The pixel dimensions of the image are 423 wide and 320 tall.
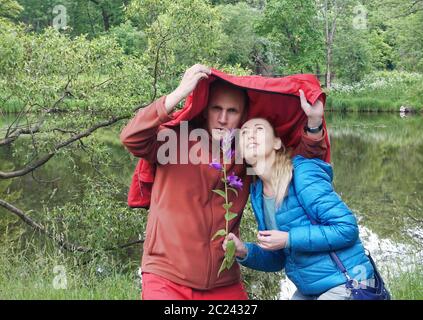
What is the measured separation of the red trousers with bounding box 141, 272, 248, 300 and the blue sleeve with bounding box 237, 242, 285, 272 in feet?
0.61

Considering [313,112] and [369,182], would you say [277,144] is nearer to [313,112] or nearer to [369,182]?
[313,112]

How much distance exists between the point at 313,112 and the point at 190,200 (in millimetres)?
676

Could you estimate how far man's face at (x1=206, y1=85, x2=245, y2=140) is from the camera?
267cm

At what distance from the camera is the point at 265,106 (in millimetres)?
2725


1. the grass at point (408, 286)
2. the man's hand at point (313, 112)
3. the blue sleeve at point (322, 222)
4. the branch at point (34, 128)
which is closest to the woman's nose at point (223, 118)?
the man's hand at point (313, 112)

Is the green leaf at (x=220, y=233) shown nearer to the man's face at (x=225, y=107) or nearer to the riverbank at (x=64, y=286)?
the man's face at (x=225, y=107)

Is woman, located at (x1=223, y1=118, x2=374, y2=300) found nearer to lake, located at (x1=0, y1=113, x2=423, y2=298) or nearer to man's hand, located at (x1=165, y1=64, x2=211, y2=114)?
man's hand, located at (x1=165, y1=64, x2=211, y2=114)

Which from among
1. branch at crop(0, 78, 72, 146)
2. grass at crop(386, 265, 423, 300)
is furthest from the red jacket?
branch at crop(0, 78, 72, 146)

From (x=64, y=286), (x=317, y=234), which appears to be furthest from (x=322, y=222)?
(x=64, y=286)

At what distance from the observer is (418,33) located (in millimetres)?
27016
